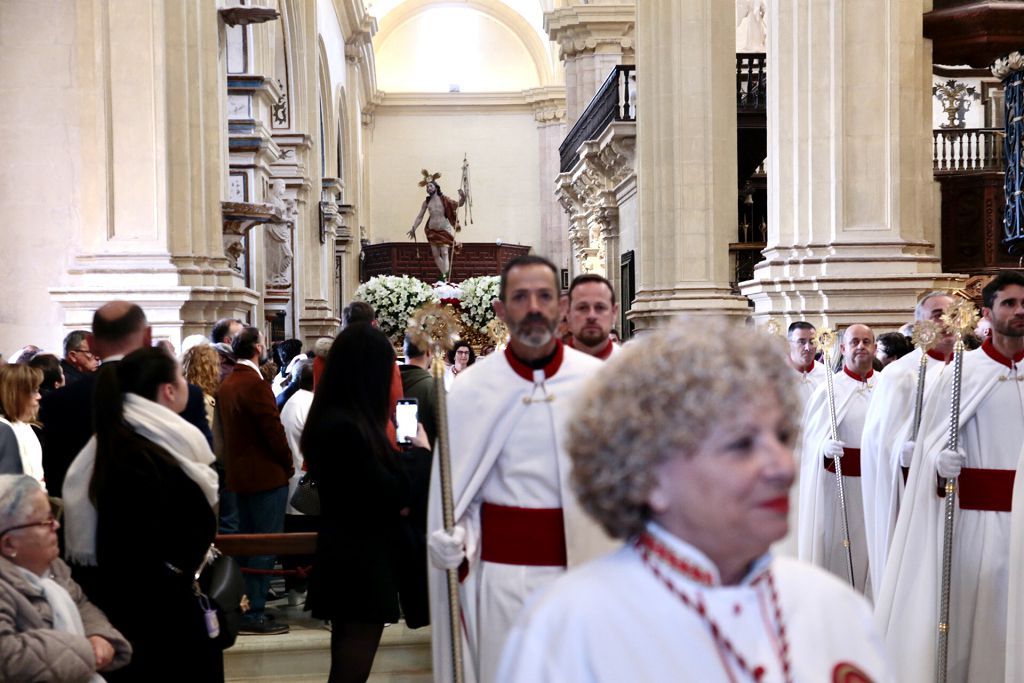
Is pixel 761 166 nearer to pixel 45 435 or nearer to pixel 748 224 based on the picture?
pixel 748 224

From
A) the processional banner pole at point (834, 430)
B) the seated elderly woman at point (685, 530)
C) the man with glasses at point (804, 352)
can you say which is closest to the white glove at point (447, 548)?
the seated elderly woman at point (685, 530)

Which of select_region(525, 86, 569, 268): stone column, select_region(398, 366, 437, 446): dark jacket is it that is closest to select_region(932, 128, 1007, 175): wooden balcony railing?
select_region(398, 366, 437, 446): dark jacket

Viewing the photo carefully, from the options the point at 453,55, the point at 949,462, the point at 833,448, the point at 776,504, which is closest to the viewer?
the point at 776,504

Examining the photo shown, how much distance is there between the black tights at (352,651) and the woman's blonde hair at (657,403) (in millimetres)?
3267

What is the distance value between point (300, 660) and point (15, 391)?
189 centimetres

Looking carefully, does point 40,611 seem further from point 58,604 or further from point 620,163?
point 620,163

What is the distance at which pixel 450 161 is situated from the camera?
43.7 m

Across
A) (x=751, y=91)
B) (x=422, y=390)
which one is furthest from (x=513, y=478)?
(x=751, y=91)

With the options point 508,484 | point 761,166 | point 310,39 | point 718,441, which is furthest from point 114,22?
point 310,39

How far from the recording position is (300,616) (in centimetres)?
655

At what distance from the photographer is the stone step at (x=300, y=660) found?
20.4 ft

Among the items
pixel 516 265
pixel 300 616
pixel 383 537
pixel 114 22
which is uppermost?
pixel 114 22

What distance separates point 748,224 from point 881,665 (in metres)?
17.7

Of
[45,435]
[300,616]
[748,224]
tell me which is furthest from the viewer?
[748,224]
